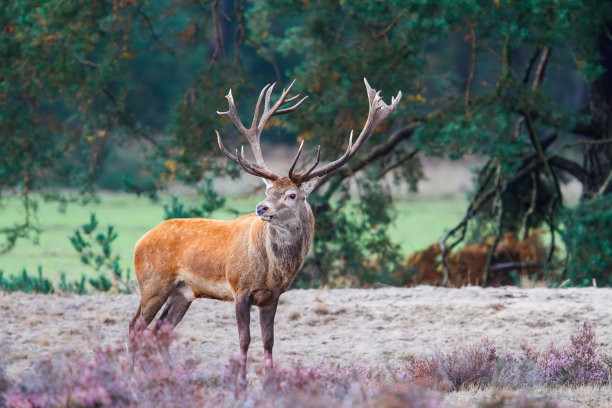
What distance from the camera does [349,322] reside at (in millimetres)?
10195

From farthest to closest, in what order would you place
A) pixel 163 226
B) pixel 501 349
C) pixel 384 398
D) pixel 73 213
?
pixel 73 213, pixel 501 349, pixel 163 226, pixel 384 398

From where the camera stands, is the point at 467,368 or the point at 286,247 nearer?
the point at 286,247

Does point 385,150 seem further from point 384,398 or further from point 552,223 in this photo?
point 384,398

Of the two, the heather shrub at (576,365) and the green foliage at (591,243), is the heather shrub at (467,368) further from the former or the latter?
the green foliage at (591,243)

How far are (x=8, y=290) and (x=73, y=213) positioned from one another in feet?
58.9

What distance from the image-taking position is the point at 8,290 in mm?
12578

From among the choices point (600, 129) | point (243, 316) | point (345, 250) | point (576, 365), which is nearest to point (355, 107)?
point (345, 250)

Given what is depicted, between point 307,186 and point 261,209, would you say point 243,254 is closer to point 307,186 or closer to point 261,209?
point 261,209

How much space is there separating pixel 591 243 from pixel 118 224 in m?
16.6

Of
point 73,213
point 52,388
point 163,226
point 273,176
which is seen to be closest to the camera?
point 52,388

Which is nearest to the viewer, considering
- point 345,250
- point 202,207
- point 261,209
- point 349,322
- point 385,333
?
point 261,209

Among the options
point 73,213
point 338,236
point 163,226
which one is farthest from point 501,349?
point 73,213

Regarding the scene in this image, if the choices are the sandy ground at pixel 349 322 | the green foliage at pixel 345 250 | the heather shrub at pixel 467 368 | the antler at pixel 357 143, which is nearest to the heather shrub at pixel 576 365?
the heather shrub at pixel 467 368

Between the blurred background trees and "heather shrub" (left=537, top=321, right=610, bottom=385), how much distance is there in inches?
190
